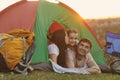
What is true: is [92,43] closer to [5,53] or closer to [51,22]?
[51,22]

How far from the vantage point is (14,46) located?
861 centimetres

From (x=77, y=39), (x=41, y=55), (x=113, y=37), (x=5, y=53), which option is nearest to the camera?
(x=5, y=53)

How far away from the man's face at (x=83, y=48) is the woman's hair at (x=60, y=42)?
34 centimetres

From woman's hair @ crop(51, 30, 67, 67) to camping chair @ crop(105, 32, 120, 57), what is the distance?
5.81 feet

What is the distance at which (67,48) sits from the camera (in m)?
9.59

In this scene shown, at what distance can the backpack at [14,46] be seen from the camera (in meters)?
8.48

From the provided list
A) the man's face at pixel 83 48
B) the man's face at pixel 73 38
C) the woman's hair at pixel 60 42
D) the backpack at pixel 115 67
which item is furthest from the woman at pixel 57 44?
the backpack at pixel 115 67

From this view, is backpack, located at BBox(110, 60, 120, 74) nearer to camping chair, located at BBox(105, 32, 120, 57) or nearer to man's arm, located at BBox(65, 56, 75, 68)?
man's arm, located at BBox(65, 56, 75, 68)

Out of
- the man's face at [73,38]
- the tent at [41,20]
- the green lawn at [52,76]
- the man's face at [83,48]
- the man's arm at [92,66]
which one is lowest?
the green lawn at [52,76]

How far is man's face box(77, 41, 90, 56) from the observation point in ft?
31.3

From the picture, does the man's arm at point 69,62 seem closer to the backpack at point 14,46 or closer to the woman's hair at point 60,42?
the woman's hair at point 60,42

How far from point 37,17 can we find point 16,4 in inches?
37.6

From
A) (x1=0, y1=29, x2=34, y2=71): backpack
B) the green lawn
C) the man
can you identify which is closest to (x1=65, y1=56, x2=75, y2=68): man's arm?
the man

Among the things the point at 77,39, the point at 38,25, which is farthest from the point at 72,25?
the point at 38,25
